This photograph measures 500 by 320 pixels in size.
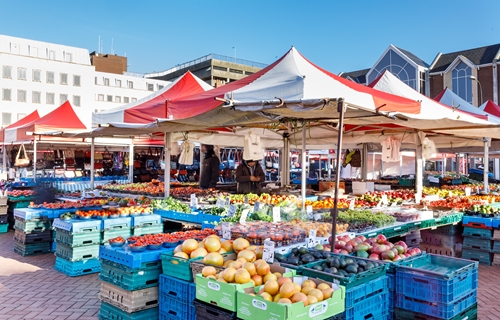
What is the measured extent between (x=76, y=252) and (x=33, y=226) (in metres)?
1.82

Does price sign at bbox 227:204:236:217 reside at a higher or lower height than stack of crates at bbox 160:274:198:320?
higher

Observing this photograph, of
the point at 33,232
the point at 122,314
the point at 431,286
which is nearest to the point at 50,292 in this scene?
the point at 122,314

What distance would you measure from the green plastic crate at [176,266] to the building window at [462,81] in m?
33.6

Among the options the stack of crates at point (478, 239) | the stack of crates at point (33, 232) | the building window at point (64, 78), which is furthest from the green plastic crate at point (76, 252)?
the building window at point (64, 78)

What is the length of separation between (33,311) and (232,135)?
267 inches

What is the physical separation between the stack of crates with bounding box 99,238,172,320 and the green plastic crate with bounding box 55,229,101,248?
231cm

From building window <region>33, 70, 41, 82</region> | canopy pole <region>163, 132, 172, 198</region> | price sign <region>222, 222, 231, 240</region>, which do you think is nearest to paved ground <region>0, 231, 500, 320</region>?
price sign <region>222, 222, 231, 240</region>

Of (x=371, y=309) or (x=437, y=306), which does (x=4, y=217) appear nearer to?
(x=371, y=309)

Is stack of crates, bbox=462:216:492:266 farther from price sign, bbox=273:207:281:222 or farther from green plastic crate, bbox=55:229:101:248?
green plastic crate, bbox=55:229:101:248

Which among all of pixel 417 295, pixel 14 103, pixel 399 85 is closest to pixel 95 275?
pixel 417 295

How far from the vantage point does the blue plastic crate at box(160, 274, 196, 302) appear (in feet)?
11.1

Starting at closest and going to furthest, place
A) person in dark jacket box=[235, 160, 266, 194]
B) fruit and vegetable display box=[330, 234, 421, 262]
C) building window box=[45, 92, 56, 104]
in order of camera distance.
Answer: fruit and vegetable display box=[330, 234, 421, 262] < person in dark jacket box=[235, 160, 266, 194] < building window box=[45, 92, 56, 104]

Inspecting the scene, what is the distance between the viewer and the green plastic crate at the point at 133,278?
12.3ft

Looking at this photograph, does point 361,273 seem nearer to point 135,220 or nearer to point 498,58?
point 135,220
